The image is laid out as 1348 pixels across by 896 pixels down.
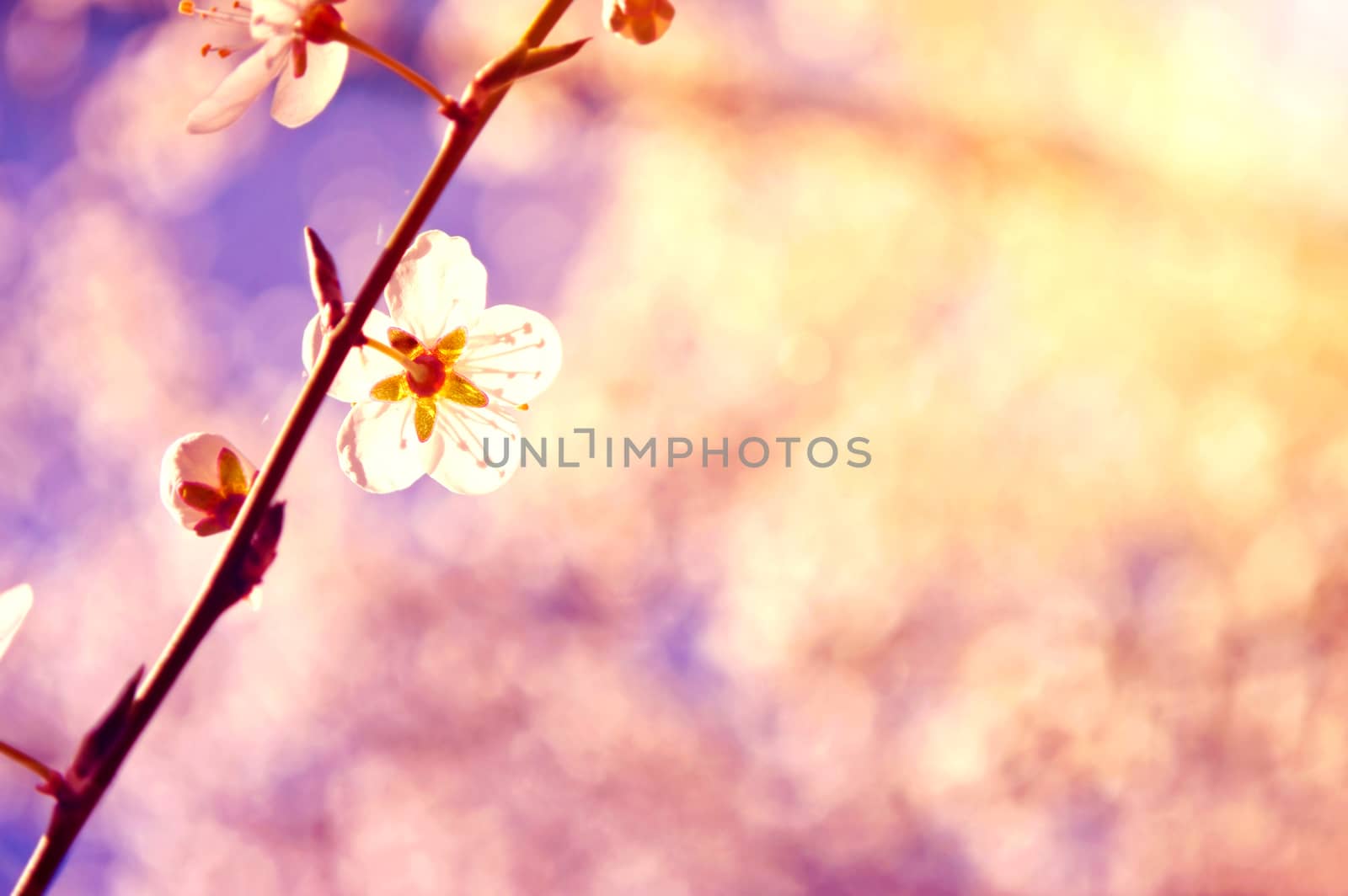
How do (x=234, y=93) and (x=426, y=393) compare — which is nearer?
(x=234, y=93)

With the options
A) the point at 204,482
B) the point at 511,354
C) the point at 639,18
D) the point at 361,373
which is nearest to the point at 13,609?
the point at 204,482

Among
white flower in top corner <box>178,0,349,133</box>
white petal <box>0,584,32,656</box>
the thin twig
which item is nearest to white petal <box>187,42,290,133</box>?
white flower in top corner <box>178,0,349,133</box>

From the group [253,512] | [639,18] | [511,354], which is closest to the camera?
[253,512]

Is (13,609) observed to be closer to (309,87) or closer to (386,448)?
(386,448)

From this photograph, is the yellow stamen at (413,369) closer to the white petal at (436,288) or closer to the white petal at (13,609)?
the white petal at (436,288)

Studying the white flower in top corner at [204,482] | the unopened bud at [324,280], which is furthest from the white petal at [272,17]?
the white flower in top corner at [204,482]

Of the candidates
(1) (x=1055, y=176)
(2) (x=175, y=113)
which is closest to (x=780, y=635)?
(1) (x=1055, y=176)

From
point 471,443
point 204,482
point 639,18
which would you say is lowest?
point 204,482

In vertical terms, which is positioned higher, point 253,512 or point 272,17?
point 272,17
